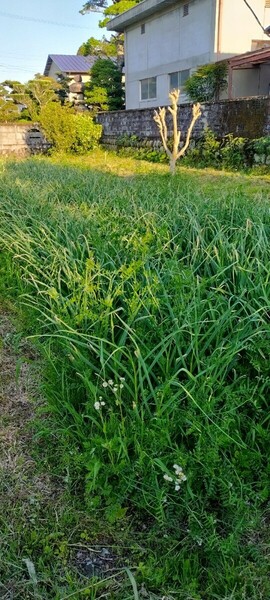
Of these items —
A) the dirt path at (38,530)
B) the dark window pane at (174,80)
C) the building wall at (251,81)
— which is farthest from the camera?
the dark window pane at (174,80)

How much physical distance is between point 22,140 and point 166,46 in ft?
16.8

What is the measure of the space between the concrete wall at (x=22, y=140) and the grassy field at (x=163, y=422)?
38.0 ft

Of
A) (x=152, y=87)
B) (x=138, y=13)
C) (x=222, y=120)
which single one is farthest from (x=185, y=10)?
(x=222, y=120)

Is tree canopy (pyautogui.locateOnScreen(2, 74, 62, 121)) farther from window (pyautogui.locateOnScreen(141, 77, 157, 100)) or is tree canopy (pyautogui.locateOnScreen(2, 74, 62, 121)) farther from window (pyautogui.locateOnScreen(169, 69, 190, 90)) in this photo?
window (pyautogui.locateOnScreen(169, 69, 190, 90))

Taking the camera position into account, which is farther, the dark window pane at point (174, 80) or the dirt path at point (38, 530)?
the dark window pane at point (174, 80)

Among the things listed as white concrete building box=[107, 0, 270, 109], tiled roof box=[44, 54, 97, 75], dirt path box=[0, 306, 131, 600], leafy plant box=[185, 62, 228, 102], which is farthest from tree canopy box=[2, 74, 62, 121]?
dirt path box=[0, 306, 131, 600]

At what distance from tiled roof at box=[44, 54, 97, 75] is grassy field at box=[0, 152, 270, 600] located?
1006 inches

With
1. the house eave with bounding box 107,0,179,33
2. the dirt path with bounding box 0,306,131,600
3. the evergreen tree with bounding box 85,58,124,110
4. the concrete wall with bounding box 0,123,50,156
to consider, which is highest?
the house eave with bounding box 107,0,179,33

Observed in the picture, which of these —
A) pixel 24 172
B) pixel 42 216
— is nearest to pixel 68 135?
pixel 24 172

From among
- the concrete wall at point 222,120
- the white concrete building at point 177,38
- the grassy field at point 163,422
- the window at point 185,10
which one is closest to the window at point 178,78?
the white concrete building at point 177,38

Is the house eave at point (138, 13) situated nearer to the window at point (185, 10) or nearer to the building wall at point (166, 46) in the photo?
the building wall at point (166, 46)

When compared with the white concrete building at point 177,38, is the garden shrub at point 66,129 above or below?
below

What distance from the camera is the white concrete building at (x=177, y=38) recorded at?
11062mm

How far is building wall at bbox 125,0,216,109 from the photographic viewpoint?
448 inches
